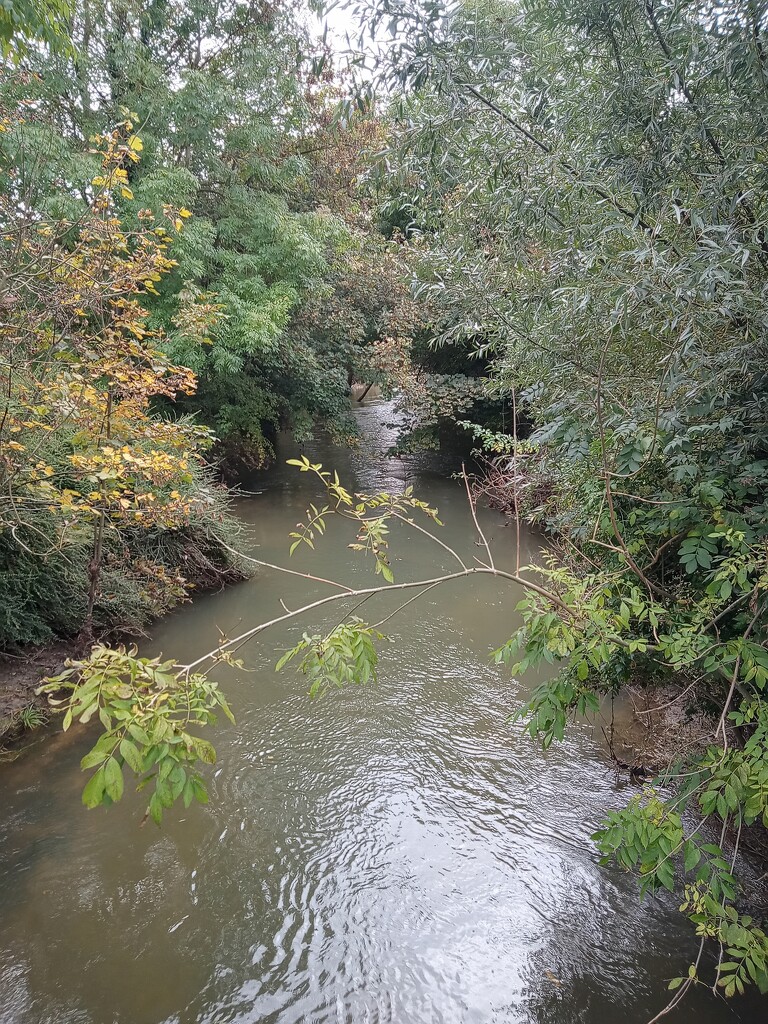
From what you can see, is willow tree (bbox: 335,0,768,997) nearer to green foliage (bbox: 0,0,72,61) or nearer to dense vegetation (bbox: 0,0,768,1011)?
dense vegetation (bbox: 0,0,768,1011)

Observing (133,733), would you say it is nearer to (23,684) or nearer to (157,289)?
(23,684)


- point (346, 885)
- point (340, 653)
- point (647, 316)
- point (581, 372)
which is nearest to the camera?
point (340, 653)

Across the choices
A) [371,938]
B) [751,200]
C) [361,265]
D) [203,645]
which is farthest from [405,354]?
[371,938]

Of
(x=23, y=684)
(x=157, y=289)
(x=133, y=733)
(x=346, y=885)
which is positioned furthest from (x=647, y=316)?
(x=157, y=289)

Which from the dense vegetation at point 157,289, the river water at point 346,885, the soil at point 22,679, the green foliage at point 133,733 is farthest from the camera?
the soil at point 22,679

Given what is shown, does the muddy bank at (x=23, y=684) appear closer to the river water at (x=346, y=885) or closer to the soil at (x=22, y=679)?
the soil at (x=22, y=679)

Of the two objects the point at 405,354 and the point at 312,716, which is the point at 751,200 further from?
the point at 405,354

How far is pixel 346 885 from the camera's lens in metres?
3.49

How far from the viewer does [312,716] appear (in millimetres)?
5027

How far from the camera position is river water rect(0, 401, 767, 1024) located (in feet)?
9.41

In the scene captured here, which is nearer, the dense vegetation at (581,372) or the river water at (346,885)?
the dense vegetation at (581,372)

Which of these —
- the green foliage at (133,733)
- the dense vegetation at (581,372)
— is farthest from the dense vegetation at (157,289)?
the green foliage at (133,733)

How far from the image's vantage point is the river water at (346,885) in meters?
2.87

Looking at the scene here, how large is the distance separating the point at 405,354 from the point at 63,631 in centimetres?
787
